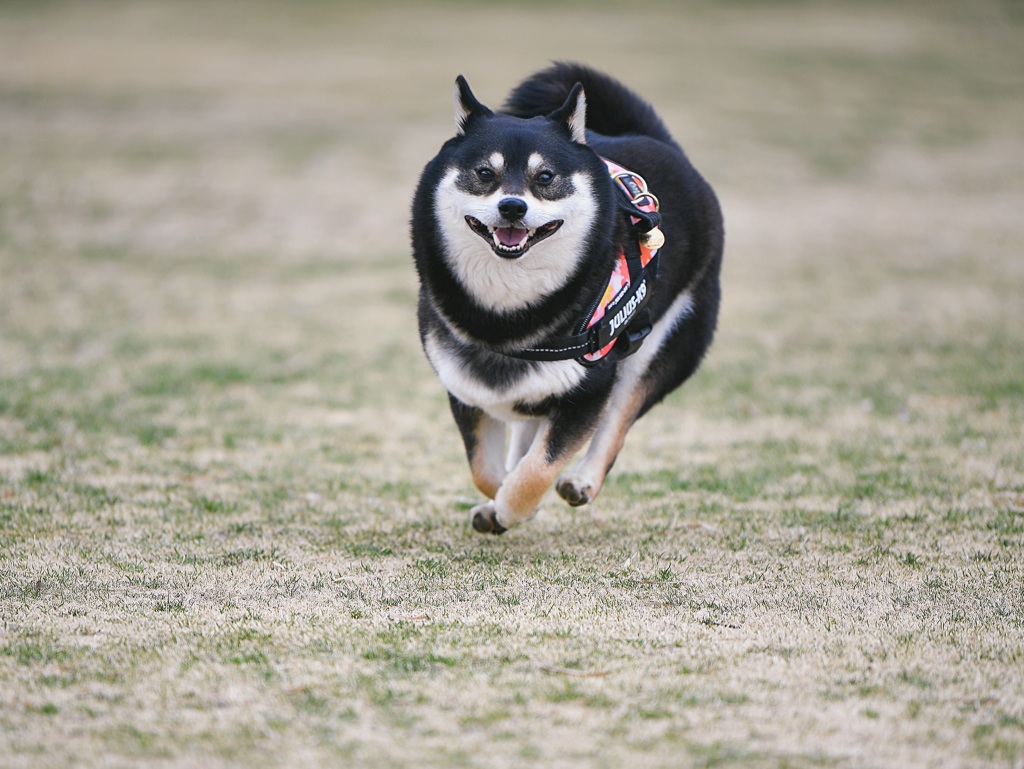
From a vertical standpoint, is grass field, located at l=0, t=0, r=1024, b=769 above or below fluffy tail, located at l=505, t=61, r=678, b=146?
Answer: below

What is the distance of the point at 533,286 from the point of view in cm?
403

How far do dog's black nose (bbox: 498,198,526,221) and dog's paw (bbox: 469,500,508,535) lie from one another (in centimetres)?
113

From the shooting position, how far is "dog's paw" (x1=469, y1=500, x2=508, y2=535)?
439 cm

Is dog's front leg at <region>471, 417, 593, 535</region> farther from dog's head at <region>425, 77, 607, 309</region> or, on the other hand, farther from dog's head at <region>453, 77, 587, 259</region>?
dog's head at <region>453, 77, 587, 259</region>

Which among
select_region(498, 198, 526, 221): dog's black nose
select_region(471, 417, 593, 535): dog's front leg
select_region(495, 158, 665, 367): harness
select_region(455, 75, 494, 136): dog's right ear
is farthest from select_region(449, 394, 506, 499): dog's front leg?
select_region(455, 75, 494, 136): dog's right ear

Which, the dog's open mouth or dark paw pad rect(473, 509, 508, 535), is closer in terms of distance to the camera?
the dog's open mouth

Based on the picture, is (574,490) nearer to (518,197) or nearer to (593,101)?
(518,197)

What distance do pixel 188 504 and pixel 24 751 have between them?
222 centimetres

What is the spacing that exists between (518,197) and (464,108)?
0.52 m

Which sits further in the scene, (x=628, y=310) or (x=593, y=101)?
(x=593, y=101)

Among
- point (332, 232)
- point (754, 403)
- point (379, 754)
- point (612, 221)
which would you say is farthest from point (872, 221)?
point (379, 754)

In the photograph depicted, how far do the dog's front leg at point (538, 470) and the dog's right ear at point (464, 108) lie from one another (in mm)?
1062

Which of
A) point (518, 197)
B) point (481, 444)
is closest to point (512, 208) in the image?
point (518, 197)

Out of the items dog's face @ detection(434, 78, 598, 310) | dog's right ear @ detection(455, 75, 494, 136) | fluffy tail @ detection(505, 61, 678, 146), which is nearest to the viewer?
dog's face @ detection(434, 78, 598, 310)
